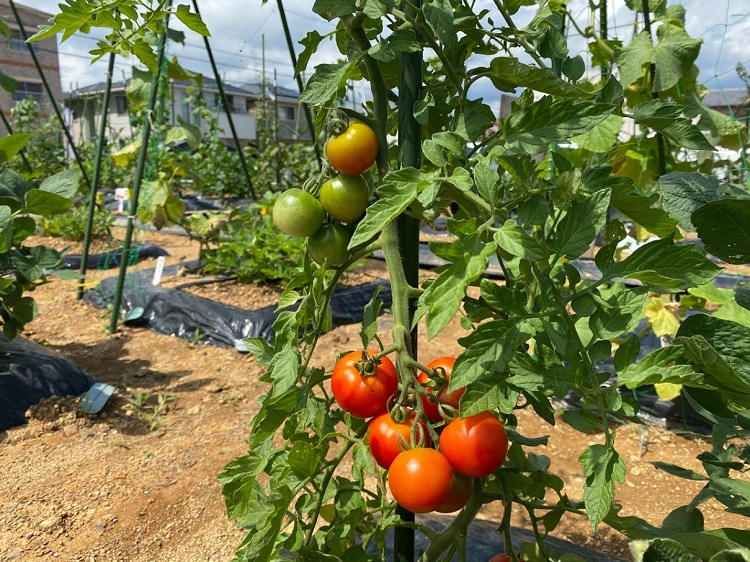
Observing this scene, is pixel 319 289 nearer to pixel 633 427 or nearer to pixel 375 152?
pixel 375 152

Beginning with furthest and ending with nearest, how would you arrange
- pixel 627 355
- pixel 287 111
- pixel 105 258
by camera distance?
pixel 287 111
pixel 105 258
pixel 627 355

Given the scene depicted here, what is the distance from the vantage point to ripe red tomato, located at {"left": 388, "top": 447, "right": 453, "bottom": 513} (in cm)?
64

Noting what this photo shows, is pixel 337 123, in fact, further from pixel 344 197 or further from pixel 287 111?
pixel 287 111

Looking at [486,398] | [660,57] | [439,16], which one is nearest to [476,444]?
[486,398]

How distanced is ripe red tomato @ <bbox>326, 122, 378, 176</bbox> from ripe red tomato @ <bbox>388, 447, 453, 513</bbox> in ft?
1.17

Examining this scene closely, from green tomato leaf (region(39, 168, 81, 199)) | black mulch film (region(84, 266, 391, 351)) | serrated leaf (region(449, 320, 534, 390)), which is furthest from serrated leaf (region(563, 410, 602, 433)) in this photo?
black mulch film (region(84, 266, 391, 351))

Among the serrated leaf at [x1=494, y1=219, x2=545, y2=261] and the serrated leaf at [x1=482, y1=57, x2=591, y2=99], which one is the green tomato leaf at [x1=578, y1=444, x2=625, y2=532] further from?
the serrated leaf at [x1=482, y1=57, x2=591, y2=99]

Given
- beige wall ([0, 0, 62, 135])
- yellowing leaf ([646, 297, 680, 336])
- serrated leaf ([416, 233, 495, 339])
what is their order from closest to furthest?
serrated leaf ([416, 233, 495, 339])
yellowing leaf ([646, 297, 680, 336])
beige wall ([0, 0, 62, 135])

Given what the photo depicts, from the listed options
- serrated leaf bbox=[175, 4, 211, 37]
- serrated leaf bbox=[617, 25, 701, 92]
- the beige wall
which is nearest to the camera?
serrated leaf bbox=[175, 4, 211, 37]

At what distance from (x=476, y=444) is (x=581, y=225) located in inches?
10.5

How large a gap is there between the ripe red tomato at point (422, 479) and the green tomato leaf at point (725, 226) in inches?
15.0

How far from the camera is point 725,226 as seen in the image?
60 centimetres

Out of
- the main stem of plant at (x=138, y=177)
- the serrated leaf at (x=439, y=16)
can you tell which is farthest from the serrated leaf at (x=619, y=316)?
the main stem of plant at (x=138, y=177)

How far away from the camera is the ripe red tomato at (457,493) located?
2.22 ft
